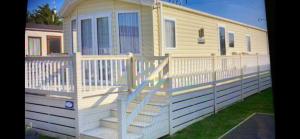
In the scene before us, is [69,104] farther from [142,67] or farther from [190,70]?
[190,70]

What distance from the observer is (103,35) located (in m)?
6.01

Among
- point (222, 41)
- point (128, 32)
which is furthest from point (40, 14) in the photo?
point (222, 41)

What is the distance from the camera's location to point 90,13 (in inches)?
245

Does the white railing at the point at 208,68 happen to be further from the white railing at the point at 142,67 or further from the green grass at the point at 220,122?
the green grass at the point at 220,122

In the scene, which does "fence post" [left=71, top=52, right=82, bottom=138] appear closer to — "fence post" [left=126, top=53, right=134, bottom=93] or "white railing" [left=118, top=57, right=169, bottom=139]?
"white railing" [left=118, top=57, right=169, bottom=139]

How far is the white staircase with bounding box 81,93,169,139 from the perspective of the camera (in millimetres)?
3652

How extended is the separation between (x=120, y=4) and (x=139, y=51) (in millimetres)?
1028

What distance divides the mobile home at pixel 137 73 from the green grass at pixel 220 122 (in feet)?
0.42

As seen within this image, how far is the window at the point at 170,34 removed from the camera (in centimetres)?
552

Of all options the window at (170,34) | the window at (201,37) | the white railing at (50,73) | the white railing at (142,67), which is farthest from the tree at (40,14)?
the window at (201,37)

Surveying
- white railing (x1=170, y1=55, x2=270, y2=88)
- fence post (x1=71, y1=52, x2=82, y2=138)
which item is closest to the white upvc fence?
white railing (x1=170, y1=55, x2=270, y2=88)
